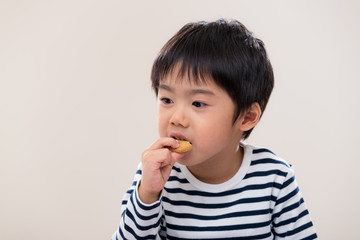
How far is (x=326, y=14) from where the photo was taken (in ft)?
6.09

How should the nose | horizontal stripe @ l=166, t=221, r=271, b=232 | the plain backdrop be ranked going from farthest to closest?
1. the plain backdrop
2. horizontal stripe @ l=166, t=221, r=271, b=232
3. the nose

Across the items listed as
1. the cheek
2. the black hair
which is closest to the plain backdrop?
the black hair

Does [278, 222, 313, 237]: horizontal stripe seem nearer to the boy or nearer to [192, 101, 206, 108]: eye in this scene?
the boy

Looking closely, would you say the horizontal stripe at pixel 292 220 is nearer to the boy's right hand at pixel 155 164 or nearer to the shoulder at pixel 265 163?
the shoulder at pixel 265 163

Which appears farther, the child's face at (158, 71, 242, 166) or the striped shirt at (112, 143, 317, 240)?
the striped shirt at (112, 143, 317, 240)

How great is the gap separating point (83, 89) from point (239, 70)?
89 cm

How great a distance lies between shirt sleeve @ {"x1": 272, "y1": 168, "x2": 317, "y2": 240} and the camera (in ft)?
3.78

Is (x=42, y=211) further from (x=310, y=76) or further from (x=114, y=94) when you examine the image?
(x=310, y=76)

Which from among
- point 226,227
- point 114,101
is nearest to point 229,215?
point 226,227

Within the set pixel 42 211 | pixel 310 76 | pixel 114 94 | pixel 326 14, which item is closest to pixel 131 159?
pixel 114 94

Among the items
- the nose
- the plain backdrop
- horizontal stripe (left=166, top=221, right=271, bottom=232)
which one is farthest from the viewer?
the plain backdrop

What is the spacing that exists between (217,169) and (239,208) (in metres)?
0.11

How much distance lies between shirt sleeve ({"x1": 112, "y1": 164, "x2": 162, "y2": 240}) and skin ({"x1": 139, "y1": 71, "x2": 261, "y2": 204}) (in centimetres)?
2

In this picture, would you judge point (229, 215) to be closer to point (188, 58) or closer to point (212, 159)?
point (212, 159)
